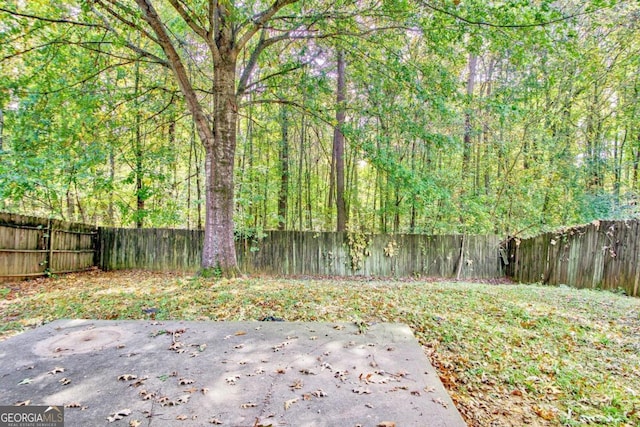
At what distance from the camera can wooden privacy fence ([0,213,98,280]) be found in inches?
248

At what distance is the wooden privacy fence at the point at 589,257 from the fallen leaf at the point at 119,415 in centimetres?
866

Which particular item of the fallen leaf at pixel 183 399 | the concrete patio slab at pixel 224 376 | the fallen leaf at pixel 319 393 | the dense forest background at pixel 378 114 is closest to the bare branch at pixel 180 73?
the dense forest background at pixel 378 114

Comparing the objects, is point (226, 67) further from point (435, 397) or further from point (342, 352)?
point (435, 397)

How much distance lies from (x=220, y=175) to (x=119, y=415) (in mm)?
4419

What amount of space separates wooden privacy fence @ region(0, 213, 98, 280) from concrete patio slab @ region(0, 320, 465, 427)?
14.6ft

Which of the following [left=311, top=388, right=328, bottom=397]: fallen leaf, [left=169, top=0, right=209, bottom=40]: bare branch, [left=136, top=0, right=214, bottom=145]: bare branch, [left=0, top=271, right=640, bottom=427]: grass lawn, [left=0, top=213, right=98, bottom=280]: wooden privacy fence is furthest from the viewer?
[left=0, top=213, right=98, bottom=280]: wooden privacy fence

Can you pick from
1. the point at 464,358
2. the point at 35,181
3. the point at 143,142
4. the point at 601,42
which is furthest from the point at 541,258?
the point at 143,142

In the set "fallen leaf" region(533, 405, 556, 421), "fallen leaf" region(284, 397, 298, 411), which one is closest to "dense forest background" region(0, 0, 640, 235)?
"fallen leaf" region(533, 405, 556, 421)

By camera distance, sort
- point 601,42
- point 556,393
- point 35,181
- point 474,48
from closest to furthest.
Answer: point 556,393 → point 474,48 → point 35,181 → point 601,42

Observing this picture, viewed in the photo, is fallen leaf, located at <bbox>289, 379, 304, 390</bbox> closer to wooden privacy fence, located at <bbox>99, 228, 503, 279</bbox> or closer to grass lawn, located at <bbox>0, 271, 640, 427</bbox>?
grass lawn, located at <bbox>0, 271, 640, 427</bbox>

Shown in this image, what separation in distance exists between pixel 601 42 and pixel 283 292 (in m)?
10.3

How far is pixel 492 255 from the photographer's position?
10820 millimetres

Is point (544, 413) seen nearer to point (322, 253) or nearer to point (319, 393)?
point (319, 393)

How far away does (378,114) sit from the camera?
7090 millimetres
